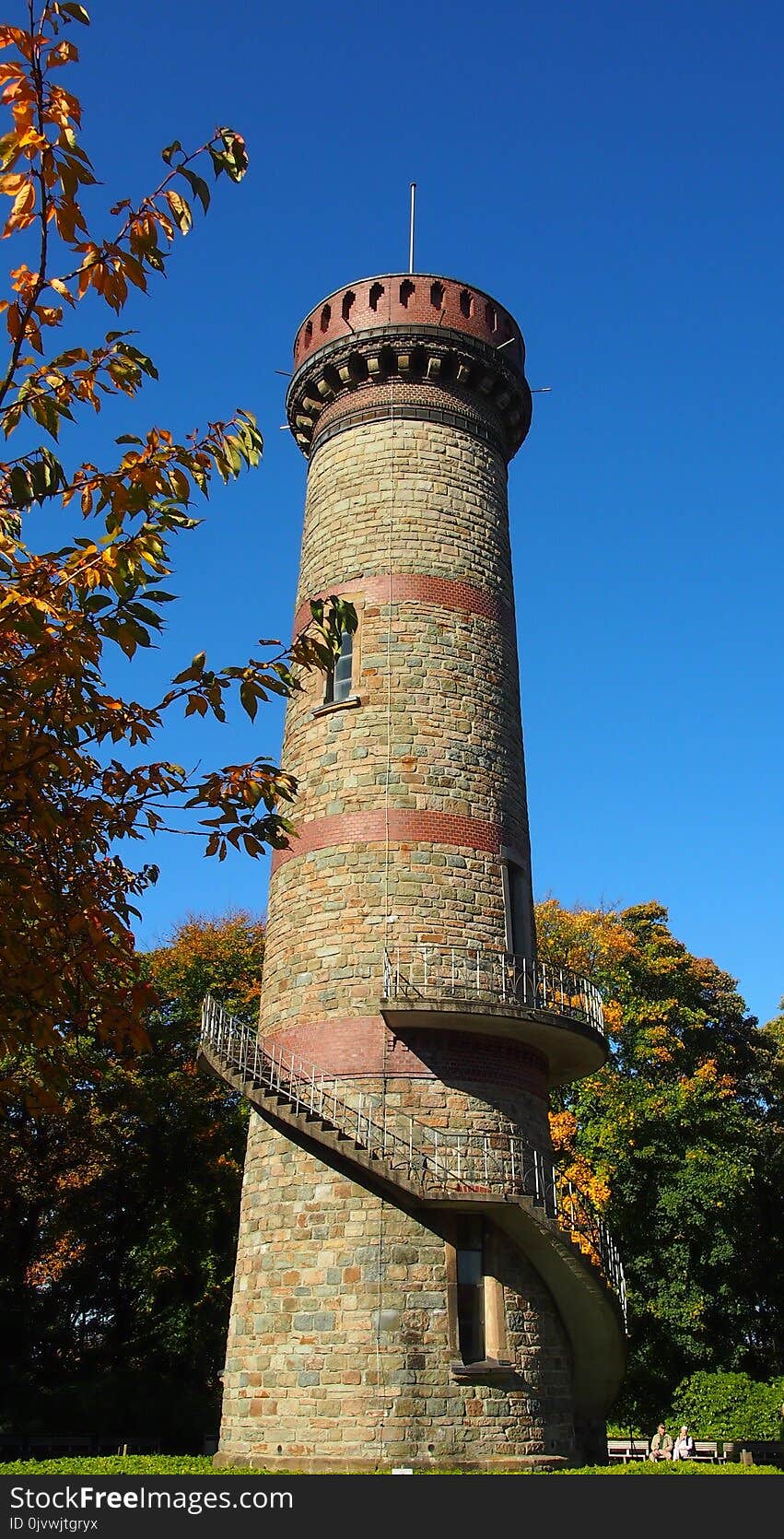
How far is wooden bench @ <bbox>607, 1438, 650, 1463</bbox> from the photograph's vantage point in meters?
24.7

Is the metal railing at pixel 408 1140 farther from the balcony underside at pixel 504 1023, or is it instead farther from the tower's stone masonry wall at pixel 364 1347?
the balcony underside at pixel 504 1023

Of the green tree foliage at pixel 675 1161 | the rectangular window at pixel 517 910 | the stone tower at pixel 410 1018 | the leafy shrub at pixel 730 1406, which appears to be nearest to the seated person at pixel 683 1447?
the leafy shrub at pixel 730 1406

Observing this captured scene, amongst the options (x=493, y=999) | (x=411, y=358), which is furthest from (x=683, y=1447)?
(x=411, y=358)

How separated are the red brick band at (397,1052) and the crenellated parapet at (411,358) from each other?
1003 cm

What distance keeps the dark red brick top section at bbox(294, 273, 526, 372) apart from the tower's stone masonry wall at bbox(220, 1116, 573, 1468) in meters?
13.1

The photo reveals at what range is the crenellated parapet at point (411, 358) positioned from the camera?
63.7ft

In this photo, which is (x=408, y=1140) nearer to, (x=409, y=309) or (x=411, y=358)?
(x=411, y=358)

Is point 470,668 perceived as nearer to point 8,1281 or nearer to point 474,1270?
point 474,1270

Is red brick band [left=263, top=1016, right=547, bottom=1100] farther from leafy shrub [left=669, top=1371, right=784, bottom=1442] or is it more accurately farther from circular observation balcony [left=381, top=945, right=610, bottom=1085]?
leafy shrub [left=669, top=1371, right=784, bottom=1442]

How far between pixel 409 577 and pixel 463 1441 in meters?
11.6

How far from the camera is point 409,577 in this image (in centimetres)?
1803

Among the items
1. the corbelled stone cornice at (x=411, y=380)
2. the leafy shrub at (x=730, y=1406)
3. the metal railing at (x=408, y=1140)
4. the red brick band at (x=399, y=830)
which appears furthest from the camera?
the leafy shrub at (x=730, y=1406)

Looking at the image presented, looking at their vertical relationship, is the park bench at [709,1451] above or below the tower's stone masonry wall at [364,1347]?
below
